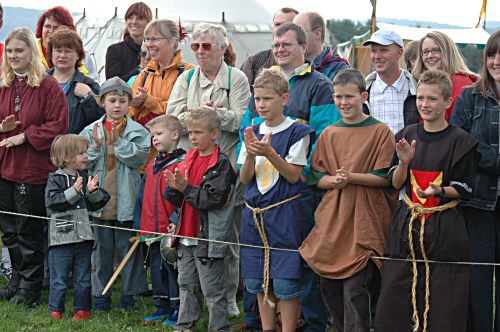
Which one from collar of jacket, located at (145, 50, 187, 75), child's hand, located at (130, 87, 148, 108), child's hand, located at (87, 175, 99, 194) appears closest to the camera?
child's hand, located at (87, 175, 99, 194)

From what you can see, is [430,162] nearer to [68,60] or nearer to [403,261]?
[403,261]

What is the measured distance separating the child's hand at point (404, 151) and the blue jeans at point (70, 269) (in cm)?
257

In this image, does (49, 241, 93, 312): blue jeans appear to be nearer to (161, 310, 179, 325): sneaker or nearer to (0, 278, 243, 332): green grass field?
(0, 278, 243, 332): green grass field

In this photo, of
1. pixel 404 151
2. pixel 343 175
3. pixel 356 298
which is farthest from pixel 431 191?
pixel 356 298

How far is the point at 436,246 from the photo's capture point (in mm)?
5129

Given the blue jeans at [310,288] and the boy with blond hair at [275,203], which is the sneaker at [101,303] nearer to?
the boy with blond hair at [275,203]

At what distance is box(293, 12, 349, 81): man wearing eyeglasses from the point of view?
21.8 feet

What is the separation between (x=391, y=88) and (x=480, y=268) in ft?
4.51

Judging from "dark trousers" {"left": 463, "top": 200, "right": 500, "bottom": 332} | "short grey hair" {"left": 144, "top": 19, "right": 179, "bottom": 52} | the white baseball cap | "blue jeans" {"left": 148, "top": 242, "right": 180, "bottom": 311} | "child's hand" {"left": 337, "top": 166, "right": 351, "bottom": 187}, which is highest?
"short grey hair" {"left": 144, "top": 19, "right": 179, "bottom": 52}

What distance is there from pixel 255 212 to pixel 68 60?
94.5 inches

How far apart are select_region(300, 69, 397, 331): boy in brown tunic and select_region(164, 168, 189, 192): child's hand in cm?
92

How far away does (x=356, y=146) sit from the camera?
5.41m

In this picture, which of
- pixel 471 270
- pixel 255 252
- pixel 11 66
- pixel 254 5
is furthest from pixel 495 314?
pixel 254 5

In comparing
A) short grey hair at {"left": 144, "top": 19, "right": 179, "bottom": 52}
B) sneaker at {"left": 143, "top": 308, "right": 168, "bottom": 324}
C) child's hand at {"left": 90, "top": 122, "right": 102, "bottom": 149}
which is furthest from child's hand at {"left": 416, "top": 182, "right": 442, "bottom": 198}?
short grey hair at {"left": 144, "top": 19, "right": 179, "bottom": 52}
